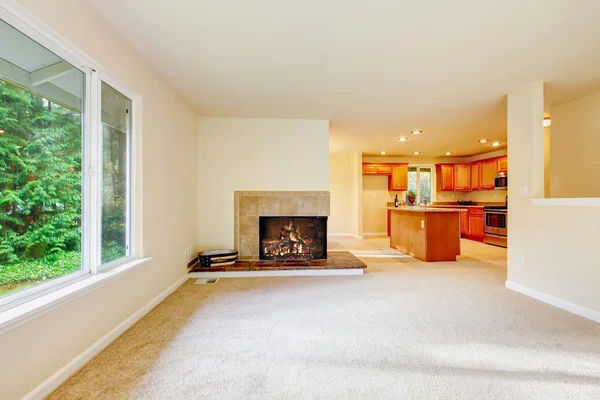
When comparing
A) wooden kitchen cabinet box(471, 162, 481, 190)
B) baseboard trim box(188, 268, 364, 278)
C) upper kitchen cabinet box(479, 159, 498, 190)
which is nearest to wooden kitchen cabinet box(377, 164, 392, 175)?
wooden kitchen cabinet box(471, 162, 481, 190)

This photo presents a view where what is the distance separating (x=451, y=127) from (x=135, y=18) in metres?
4.64

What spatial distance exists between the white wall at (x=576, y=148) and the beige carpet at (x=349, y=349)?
174 centimetres

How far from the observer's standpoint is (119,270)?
198 centimetres

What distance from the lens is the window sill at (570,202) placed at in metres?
2.35

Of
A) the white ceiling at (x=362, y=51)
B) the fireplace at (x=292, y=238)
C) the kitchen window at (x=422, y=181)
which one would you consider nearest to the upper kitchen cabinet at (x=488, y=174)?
the kitchen window at (x=422, y=181)

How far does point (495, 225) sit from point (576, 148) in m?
2.86

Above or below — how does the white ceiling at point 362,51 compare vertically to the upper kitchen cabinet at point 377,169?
above

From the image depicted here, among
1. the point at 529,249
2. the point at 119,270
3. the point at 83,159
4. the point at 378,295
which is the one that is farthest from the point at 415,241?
the point at 83,159

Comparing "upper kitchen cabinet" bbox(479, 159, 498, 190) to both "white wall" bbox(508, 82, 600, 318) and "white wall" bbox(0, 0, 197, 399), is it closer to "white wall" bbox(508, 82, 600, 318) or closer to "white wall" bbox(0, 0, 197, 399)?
"white wall" bbox(508, 82, 600, 318)

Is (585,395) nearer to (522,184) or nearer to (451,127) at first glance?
(522,184)

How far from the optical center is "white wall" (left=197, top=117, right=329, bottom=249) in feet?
13.4

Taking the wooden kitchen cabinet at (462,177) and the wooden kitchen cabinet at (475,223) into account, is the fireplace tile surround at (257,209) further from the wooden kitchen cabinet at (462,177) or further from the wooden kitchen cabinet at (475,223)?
the wooden kitchen cabinet at (462,177)

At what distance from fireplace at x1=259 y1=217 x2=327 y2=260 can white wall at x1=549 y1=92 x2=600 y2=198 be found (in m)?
3.23

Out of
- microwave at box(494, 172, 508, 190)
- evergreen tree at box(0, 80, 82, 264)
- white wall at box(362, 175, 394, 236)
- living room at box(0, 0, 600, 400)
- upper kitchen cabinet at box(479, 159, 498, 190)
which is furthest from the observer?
white wall at box(362, 175, 394, 236)
